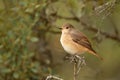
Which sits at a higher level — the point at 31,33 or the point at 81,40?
the point at 81,40

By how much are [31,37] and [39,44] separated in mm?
839

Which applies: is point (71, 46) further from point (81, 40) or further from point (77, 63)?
point (77, 63)

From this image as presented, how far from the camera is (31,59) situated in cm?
898

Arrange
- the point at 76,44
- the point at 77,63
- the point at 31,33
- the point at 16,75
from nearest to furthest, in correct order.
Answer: the point at 77,63
the point at 76,44
the point at 16,75
the point at 31,33

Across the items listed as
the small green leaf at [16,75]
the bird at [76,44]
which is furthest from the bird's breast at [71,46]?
the small green leaf at [16,75]

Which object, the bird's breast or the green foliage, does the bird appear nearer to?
the bird's breast

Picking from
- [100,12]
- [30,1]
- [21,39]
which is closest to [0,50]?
[21,39]

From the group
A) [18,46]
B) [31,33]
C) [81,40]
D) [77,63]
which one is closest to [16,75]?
[18,46]

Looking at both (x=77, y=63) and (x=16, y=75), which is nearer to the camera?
(x=77, y=63)

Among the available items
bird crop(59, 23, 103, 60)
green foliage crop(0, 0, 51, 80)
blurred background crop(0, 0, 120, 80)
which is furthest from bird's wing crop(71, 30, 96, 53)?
green foliage crop(0, 0, 51, 80)

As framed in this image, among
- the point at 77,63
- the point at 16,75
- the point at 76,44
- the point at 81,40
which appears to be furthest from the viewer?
the point at 16,75

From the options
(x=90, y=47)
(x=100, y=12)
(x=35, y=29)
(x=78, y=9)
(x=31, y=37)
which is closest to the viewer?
(x=100, y=12)

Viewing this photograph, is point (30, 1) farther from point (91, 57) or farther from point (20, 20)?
point (91, 57)

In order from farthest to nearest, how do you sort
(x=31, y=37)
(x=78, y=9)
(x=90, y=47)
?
1. (x=31, y=37)
2. (x=78, y=9)
3. (x=90, y=47)
